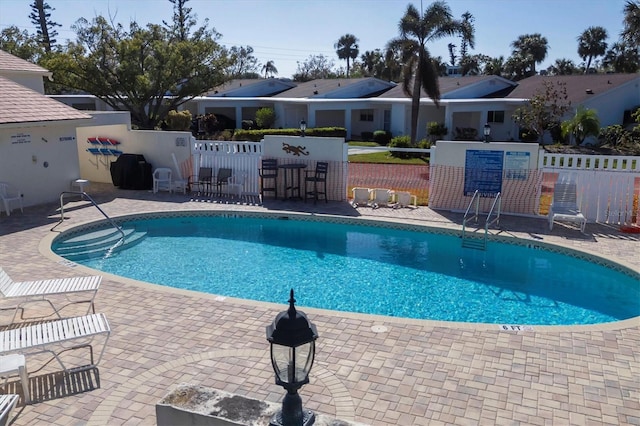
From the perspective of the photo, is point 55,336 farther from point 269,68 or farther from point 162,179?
point 269,68

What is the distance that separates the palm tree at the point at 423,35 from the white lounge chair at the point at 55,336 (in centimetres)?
2408

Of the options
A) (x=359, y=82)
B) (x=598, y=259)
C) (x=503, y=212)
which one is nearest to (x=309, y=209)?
(x=503, y=212)

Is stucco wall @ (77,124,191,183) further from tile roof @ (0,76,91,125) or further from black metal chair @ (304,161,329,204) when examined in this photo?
black metal chair @ (304,161,329,204)

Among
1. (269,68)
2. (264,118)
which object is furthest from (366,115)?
(269,68)

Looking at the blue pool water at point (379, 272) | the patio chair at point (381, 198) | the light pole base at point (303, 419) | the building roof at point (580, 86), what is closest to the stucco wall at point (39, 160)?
the blue pool water at point (379, 272)

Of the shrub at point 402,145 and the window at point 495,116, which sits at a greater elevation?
the window at point 495,116

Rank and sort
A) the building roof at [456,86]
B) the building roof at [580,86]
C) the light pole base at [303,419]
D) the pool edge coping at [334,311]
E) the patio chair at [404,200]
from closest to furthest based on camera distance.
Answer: the light pole base at [303,419]
the pool edge coping at [334,311]
the patio chair at [404,200]
the building roof at [580,86]
the building roof at [456,86]

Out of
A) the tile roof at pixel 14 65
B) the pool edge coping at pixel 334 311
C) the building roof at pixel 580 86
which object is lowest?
the pool edge coping at pixel 334 311

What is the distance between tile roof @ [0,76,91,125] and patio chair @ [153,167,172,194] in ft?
8.86

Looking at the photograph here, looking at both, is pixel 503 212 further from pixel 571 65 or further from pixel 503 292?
pixel 571 65

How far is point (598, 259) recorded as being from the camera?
10.6m

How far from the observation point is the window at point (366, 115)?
127ft

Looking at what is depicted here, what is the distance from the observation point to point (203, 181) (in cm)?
1648

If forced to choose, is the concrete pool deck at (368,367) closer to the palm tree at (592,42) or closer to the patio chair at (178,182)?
the patio chair at (178,182)
